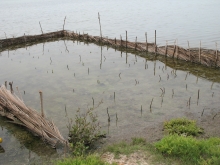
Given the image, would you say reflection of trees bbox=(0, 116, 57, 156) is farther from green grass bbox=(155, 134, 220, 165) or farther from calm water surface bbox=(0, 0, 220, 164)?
green grass bbox=(155, 134, 220, 165)

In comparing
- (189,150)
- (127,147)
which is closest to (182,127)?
(189,150)

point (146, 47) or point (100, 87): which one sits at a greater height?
point (146, 47)

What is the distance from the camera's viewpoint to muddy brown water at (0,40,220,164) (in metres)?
5.49

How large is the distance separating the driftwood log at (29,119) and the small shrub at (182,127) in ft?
7.66

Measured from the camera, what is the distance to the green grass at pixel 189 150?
400 cm

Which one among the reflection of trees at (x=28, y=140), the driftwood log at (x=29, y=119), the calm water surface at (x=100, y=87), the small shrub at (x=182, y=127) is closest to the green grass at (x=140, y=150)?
the calm water surface at (x=100, y=87)

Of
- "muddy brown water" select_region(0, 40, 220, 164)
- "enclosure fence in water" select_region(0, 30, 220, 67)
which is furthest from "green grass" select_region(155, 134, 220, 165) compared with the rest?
"enclosure fence in water" select_region(0, 30, 220, 67)

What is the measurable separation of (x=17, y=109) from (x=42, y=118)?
878mm

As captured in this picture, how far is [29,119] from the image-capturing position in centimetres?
537

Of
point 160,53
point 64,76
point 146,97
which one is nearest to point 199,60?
point 160,53

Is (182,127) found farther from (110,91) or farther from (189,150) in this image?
(110,91)

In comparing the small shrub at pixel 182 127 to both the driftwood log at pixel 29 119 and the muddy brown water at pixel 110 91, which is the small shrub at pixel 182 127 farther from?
the driftwood log at pixel 29 119

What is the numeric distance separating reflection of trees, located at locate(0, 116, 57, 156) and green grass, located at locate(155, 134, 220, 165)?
221 centimetres

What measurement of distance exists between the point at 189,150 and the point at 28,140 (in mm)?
3392
